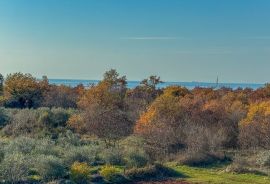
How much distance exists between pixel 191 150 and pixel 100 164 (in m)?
6.96

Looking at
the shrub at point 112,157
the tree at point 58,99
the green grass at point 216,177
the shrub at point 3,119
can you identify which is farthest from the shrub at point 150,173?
the tree at point 58,99

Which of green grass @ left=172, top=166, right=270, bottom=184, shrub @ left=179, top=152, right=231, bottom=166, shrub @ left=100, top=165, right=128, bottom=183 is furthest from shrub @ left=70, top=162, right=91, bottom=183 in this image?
shrub @ left=179, top=152, right=231, bottom=166

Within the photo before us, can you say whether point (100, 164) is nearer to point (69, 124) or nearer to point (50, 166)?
point (50, 166)

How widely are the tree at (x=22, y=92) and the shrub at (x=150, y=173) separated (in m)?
39.5

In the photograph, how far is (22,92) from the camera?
198 ft

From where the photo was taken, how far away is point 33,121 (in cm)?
4150

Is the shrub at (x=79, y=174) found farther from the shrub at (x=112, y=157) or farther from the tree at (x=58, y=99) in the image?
the tree at (x=58, y=99)

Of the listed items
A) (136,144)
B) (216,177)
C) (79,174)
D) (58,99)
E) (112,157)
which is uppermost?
(58,99)

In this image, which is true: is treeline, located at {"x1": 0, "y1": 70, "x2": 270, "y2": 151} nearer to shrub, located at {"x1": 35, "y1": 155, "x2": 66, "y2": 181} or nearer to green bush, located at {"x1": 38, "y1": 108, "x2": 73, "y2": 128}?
green bush, located at {"x1": 38, "y1": 108, "x2": 73, "y2": 128}

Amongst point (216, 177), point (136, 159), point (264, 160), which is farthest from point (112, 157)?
point (264, 160)

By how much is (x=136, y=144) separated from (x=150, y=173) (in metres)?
9.49

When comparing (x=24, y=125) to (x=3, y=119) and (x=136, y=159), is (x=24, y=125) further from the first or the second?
(x=136, y=159)

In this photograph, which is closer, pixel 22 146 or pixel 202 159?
pixel 22 146

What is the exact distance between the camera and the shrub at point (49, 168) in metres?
20.9
